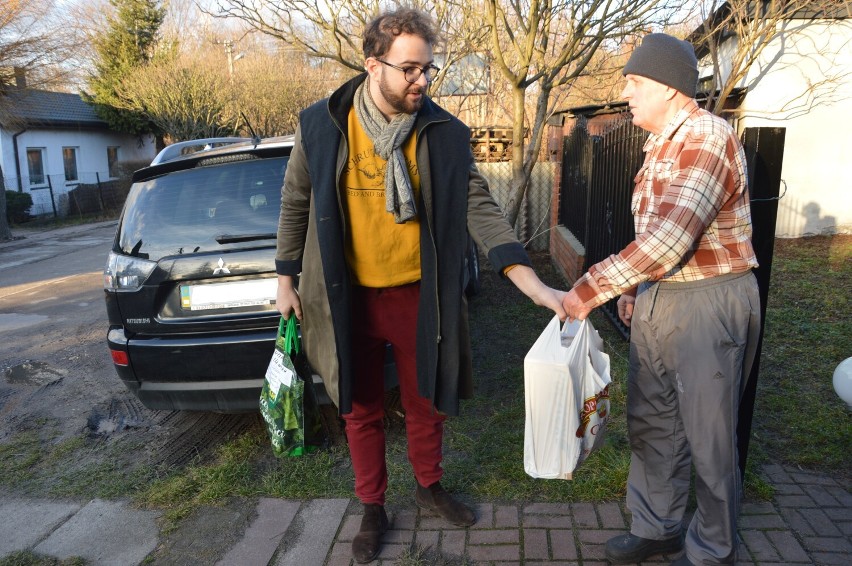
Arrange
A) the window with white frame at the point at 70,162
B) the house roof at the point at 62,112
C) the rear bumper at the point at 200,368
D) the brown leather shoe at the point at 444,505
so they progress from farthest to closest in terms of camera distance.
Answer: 1. the window with white frame at the point at 70,162
2. the house roof at the point at 62,112
3. the rear bumper at the point at 200,368
4. the brown leather shoe at the point at 444,505

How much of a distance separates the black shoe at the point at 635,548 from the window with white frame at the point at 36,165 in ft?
91.4

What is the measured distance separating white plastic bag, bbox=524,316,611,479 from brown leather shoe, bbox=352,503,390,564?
0.74 meters

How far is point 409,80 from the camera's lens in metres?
2.46

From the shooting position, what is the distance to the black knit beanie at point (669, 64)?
2189 millimetres

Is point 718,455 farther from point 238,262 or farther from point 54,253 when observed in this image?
point 54,253

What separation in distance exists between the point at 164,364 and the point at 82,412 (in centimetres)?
155

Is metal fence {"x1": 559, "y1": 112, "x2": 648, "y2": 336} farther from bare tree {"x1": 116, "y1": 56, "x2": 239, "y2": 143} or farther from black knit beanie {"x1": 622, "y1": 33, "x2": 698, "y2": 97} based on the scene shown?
bare tree {"x1": 116, "y1": 56, "x2": 239, "y2": 143}

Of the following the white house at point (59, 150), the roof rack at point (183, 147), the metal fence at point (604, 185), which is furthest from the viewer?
the white house at point (59, 150)

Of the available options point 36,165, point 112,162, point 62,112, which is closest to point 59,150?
point 36,165

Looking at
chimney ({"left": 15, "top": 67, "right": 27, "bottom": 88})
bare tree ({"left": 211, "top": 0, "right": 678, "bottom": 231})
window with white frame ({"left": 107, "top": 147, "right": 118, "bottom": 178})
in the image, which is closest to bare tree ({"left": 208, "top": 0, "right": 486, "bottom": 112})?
bare tree ({"left": 211, "top": 0, "right": 678, "bottom": 231})

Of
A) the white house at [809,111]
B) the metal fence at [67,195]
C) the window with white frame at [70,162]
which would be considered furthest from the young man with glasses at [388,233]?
the window with white frame at [70,162]

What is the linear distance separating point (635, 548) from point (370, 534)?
3.44ft

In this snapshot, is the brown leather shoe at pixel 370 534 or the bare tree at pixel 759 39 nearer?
the brown leather shoe at pixel 370 534

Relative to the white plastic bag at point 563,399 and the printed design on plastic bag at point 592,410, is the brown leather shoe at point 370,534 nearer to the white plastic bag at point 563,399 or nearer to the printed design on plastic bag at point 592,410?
the white plastic bag at point 563,399
